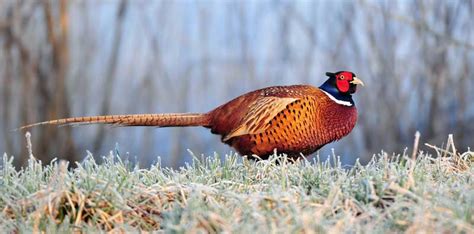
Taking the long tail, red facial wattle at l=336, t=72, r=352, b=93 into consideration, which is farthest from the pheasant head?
the long tail

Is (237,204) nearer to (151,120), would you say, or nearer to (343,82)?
(151,120)

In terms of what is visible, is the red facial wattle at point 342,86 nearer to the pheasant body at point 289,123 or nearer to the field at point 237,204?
the pheasant body at point 289,123

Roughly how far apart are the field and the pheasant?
123 cm

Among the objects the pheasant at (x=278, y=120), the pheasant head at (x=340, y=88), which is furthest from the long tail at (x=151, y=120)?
the pheasant head at (x=340, y=88)

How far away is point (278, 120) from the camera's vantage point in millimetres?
3812

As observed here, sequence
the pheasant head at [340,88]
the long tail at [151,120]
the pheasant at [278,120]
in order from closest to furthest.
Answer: the long tail at [151,120], the pheasant at [278,120], the pheasant head at [340,88]

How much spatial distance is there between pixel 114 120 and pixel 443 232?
2.10 metres

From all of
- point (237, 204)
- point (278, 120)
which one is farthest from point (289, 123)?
point (237, 204)

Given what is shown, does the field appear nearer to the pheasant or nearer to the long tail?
the long tail

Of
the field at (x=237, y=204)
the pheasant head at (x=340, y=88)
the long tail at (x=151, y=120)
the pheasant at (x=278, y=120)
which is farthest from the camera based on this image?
the pheasant head at (x=340, y=88)

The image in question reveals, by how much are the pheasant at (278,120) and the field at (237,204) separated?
1.23m

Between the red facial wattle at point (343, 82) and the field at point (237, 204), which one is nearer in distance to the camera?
the field at point (237, 204)

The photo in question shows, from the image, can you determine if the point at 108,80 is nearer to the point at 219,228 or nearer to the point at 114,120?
the point at 114,120

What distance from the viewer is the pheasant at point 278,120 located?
150 inches
